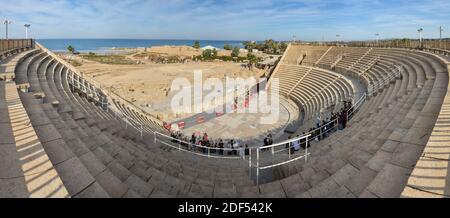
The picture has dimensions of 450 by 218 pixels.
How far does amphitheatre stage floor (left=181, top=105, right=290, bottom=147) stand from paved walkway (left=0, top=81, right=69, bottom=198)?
41.9 feet

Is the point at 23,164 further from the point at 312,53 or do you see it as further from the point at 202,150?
the point at 312,53

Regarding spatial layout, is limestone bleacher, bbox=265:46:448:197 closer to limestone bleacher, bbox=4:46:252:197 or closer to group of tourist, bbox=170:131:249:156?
limestone bleacher, bbox=4:46:252:197

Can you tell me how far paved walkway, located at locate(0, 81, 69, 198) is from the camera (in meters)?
4.41

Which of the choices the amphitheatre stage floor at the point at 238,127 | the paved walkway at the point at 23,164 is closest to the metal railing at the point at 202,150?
the amphitheatre stage floor at the point at 238,127

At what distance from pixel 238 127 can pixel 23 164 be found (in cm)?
1719

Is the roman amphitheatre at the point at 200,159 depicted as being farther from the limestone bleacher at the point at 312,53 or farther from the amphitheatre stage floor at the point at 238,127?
the limestone bleacher at the point at 312,53

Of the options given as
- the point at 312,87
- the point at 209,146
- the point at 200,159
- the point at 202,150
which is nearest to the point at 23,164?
the point at 200,159

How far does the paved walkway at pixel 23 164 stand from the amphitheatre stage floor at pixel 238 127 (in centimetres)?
1278

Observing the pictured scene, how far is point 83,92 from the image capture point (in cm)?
1549

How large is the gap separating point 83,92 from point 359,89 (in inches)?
749

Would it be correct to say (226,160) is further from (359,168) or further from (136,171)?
(359,168)

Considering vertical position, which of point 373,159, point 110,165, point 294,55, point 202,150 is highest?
point 294,55

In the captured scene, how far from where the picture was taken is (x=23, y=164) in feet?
16.6
